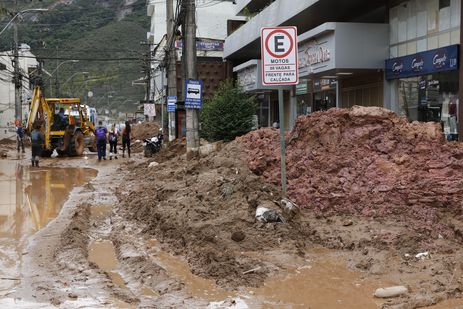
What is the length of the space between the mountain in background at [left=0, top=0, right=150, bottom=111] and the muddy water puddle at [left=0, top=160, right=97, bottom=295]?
3984 centimetres

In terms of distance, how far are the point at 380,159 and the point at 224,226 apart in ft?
9.27

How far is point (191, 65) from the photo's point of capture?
1748 cm

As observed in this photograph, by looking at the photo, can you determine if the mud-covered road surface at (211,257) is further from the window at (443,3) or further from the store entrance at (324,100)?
the store entrance at (324,100)

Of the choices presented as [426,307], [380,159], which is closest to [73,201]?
[380,159]

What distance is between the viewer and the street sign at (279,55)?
28.8 feet

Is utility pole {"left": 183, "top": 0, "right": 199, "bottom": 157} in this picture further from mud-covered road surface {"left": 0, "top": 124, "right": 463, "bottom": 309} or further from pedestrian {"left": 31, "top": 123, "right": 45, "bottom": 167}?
pedestrian {"left": 31, "top": 123, "right": 45, "bottom": 167}

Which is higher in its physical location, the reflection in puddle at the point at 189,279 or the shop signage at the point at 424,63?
the shop signage at the point at 424,63

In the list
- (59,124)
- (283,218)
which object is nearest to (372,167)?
(283,218)

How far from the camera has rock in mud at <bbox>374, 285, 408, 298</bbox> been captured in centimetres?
567

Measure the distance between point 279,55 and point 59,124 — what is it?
73.0 feet

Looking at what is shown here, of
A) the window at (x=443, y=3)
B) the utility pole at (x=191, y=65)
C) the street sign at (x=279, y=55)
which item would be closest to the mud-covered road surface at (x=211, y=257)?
the street sign at (x=279, y=55)

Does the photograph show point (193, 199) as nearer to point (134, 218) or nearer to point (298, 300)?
point (134, 218)

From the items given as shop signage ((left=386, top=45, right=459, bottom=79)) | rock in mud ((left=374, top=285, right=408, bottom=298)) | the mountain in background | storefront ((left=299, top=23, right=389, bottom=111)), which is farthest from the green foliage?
the mountain in background

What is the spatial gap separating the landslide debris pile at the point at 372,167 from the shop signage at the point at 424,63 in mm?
6062
